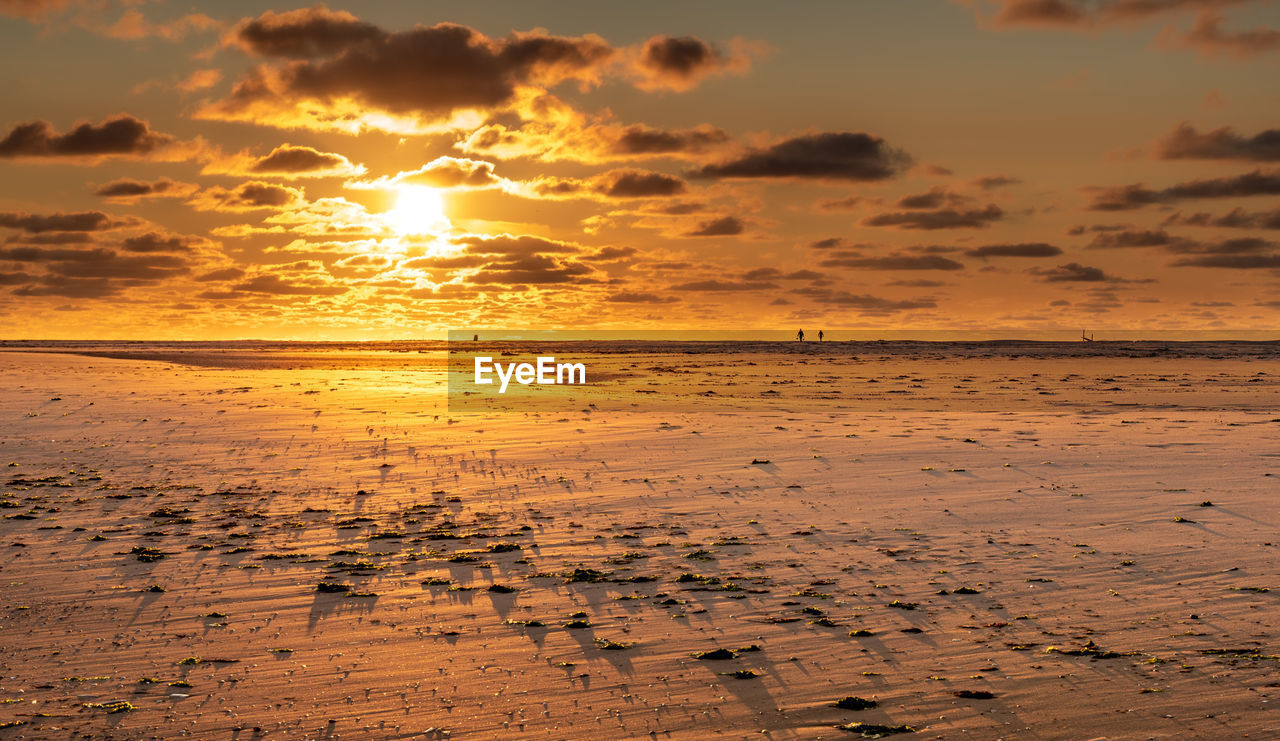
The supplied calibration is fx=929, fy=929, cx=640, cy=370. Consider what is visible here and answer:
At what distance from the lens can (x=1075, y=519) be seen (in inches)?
556

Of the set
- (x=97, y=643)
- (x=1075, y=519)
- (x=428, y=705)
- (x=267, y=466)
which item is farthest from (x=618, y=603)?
(x=267, y=466)

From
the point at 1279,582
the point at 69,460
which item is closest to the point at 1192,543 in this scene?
the point at 1279,582

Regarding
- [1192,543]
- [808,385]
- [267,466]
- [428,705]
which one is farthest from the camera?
[808,385]

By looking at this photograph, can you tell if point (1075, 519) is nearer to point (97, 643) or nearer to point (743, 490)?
point (743, 490)

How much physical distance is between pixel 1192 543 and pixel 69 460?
A: 20.9m

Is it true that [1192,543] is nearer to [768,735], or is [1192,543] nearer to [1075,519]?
[1075,519]

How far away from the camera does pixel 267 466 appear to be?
63.2 feet

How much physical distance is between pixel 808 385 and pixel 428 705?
34589mm

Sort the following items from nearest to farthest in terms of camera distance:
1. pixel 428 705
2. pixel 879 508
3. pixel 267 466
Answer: pixel 428 705 < pixel 879 508 < pixel 267 466

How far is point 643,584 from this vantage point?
11.4m

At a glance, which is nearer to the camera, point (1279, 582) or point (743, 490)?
point (1279, 582)

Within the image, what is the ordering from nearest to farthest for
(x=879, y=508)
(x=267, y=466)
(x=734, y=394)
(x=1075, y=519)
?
(x=1075, y=519) < (x=879, y=508) < (x=267, y=466) < (x=734, y=394)

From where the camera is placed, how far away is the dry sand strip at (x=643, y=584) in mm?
7980

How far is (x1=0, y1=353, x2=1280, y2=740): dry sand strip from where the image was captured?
26.2 ft
